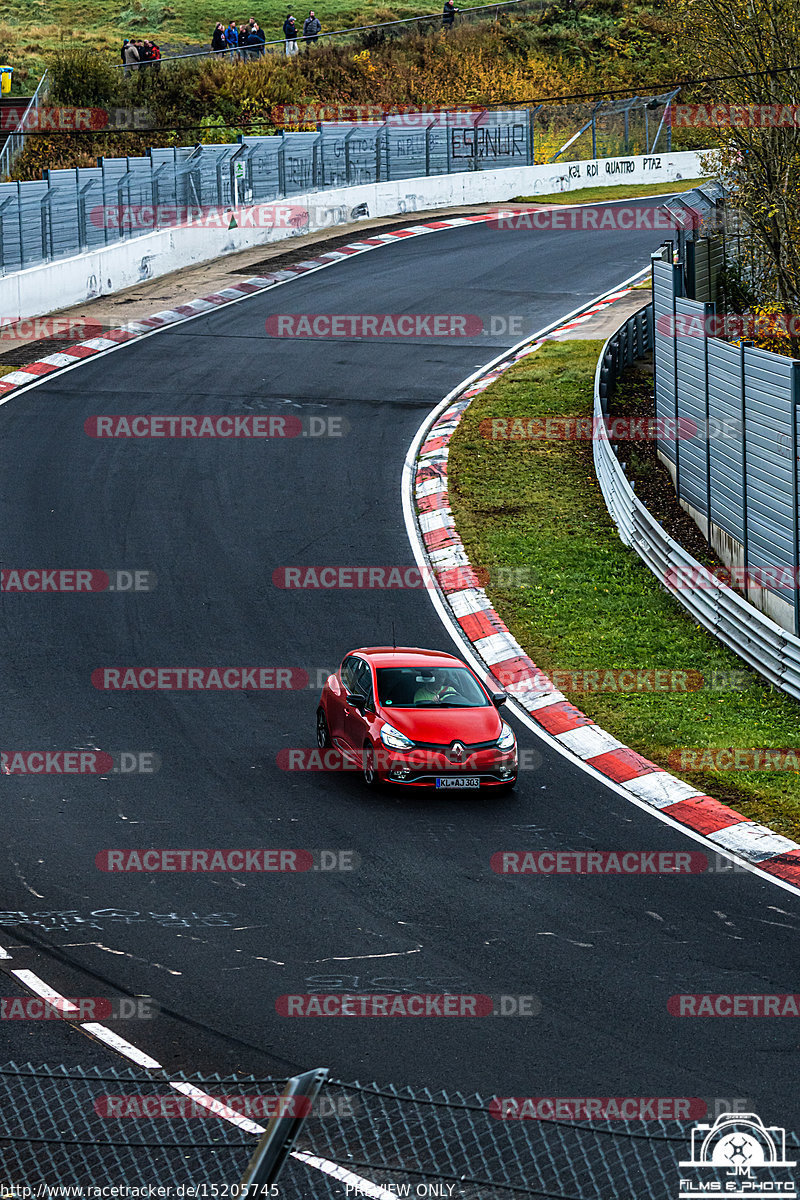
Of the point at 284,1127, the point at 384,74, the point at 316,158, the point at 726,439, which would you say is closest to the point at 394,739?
the point at 726,439

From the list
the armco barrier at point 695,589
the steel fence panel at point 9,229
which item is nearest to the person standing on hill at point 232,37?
the steel fence panel at point 9,229

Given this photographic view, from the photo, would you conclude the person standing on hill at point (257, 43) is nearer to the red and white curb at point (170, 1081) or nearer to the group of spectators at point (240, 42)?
the group of spectators at point (240, 42)

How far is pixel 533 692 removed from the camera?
59.1ft

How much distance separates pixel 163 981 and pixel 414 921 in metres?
2.14

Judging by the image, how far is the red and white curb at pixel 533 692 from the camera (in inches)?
546

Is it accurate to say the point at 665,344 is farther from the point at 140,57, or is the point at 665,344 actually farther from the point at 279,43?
the point at 279,43

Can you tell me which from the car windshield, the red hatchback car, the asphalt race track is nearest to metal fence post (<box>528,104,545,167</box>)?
the asphalt race track

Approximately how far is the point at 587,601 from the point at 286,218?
2523 cm

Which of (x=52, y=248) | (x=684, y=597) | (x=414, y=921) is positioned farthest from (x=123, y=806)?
(x=52, y=248)

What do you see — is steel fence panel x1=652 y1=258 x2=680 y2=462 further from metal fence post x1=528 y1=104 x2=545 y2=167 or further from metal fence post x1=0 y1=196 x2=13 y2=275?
metal fence post x1=528 y1=104 x2=545 y2=167

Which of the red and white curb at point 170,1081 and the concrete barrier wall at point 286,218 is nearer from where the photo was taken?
the red and white curb at point 170,1081

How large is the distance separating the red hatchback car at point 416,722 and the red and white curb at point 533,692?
1.44 meters

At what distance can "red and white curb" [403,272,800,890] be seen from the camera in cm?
1388

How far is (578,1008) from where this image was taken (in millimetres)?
10156
